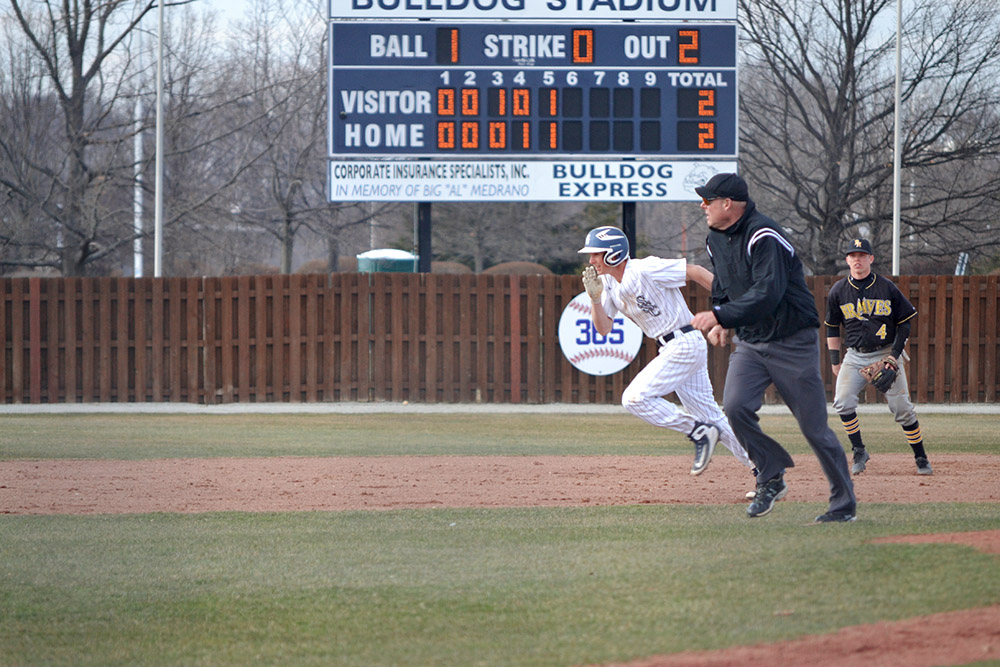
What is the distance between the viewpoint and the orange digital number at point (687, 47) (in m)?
18.3

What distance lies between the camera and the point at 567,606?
5066 millimetres

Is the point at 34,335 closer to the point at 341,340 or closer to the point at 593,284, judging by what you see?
the point at 341,340

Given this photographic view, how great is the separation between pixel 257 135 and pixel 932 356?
2121 centimetres

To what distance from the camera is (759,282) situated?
639 centimetres

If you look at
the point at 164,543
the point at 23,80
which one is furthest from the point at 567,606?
the point at 23,80

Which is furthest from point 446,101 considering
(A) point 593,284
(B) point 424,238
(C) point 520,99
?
(A) point 593,284

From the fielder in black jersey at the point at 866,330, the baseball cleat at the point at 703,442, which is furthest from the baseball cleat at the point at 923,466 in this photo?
the baseball cleat at the point at 703,442

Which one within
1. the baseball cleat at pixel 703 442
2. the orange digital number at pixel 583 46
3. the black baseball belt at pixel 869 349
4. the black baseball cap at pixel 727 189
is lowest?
the baseball cleat at pixel 703 442

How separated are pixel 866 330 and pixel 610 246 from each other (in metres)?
3.10

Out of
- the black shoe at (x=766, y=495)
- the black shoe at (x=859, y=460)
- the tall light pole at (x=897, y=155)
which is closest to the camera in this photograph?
the black shoe at (x=766, y=495)

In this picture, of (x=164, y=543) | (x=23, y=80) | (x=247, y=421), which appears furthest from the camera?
(x=23, y=80)

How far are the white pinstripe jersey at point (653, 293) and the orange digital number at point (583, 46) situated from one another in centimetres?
1054

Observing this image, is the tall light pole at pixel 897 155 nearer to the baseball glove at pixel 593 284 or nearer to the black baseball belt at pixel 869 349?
the black baseball belt at pixel 869 349

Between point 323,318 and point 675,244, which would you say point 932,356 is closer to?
point 323,318
